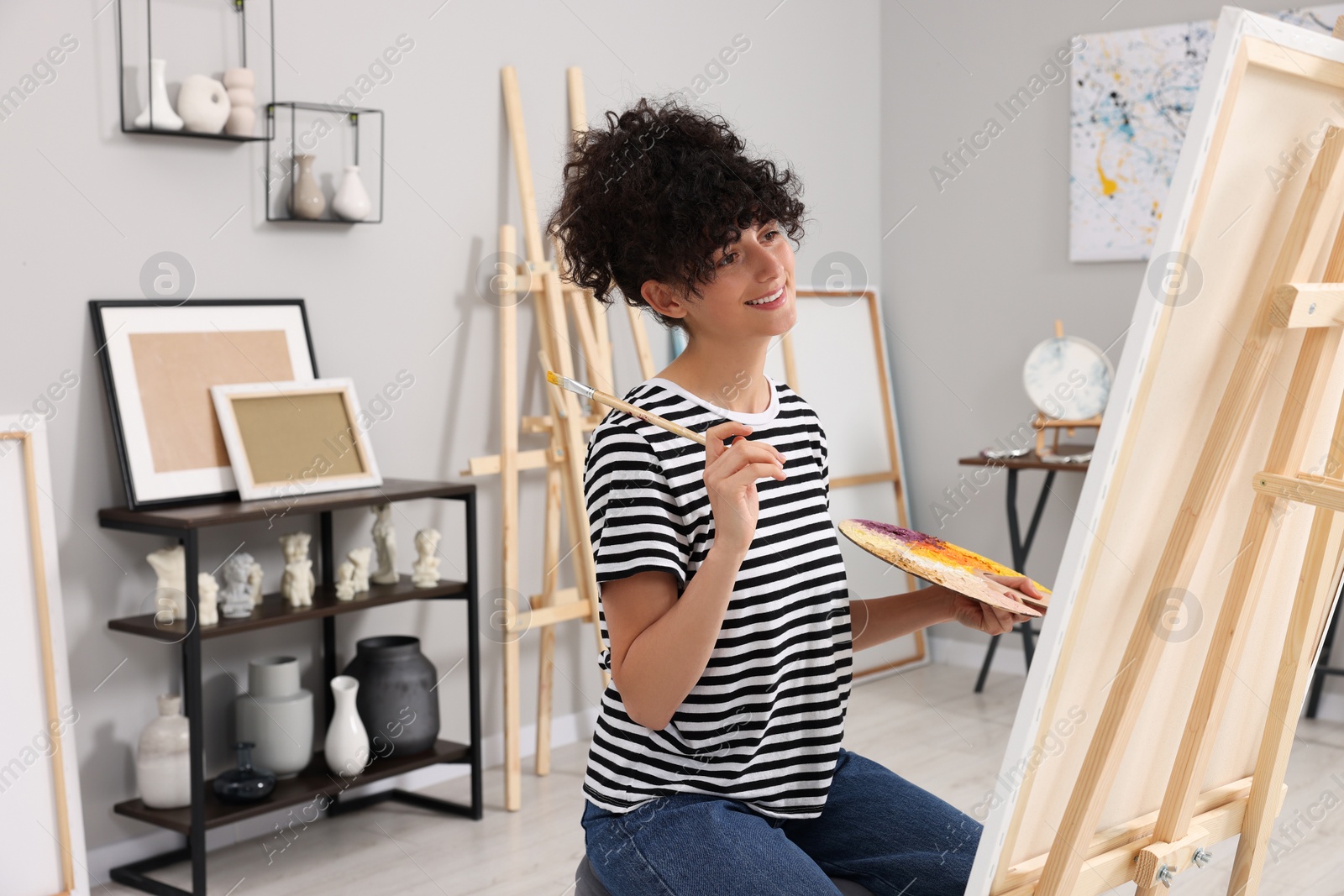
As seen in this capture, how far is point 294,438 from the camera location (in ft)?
9.30

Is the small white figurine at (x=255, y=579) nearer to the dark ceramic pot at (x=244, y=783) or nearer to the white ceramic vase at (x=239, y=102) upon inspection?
the dark ceramic pot at (x=244, y=783)

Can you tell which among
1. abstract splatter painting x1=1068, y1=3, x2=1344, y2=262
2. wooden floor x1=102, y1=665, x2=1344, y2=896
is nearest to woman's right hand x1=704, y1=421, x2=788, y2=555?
wooden floor x1=102, y1=665, x2=1344, y2=896

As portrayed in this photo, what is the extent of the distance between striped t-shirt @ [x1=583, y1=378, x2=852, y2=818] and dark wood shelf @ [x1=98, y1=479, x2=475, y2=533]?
54.0 inches

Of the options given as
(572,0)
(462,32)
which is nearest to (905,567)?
(462,32)

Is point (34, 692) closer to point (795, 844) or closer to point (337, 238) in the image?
point (337, 238)

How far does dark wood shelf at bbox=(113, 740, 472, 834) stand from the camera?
258 centimetres

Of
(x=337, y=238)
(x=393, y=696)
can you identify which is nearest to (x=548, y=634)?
(x=393, y=696)

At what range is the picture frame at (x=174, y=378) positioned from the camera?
2.63 m

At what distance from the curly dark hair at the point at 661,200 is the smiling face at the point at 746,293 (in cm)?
1

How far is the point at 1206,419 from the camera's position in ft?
4.09

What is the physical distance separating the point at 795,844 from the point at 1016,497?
10.0 feet

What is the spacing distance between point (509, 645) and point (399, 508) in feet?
1.52

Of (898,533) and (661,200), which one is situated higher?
(661,200)

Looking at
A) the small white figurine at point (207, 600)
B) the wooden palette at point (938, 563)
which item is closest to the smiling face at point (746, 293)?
the wooden palette at point (938, 563)
